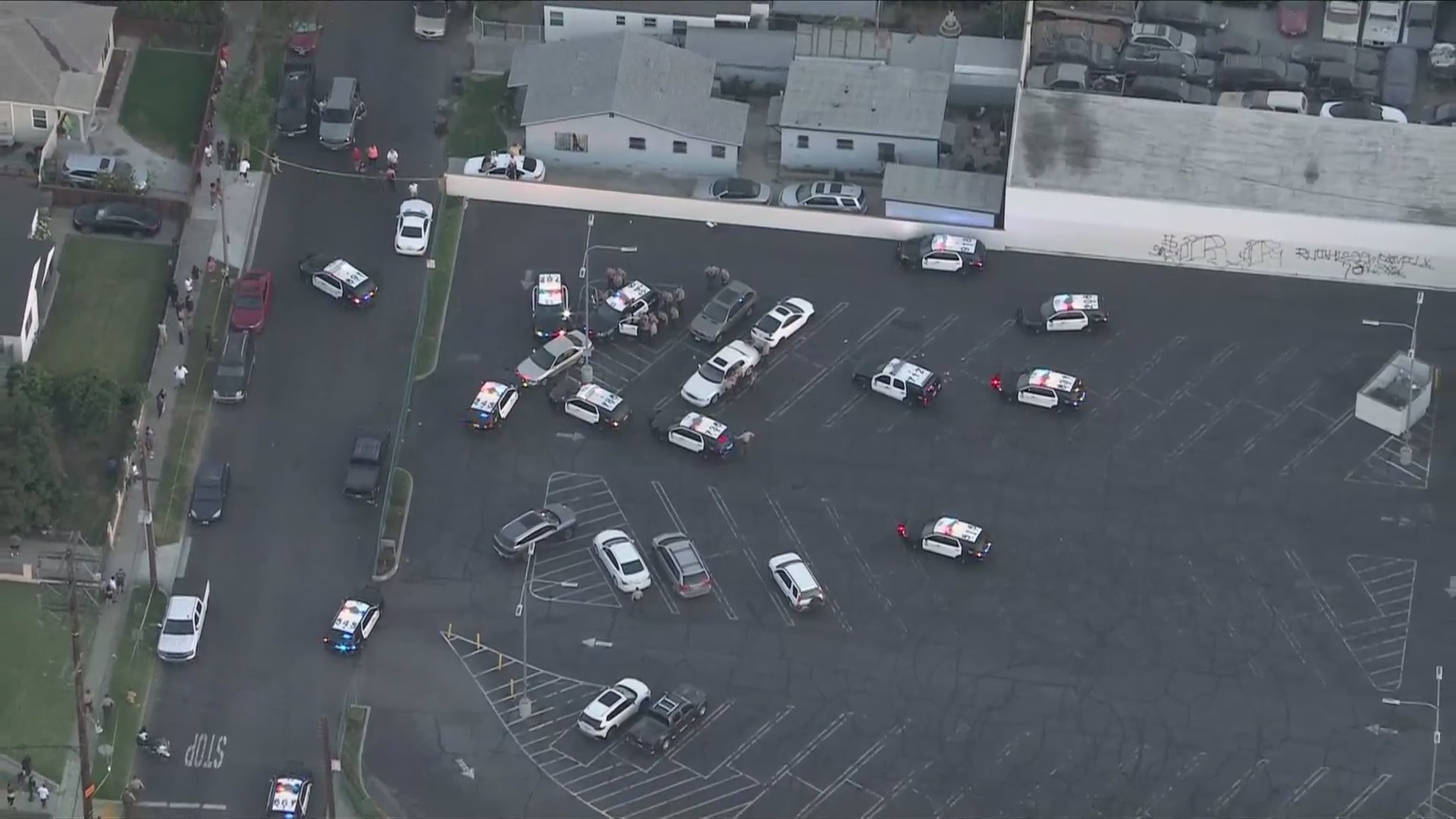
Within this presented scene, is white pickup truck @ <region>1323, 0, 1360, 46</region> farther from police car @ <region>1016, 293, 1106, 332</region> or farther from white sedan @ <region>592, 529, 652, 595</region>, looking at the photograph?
white sedan @ <region>592, 529, 652, 595</region>

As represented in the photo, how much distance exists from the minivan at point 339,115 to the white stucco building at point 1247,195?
3165 cm

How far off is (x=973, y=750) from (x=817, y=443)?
17743 millimetres

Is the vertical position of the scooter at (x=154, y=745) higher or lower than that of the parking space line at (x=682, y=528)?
lower

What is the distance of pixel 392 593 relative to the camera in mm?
132750

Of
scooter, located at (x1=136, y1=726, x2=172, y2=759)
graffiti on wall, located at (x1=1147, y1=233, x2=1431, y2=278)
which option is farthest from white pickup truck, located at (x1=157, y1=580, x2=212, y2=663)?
graffiti on wall, located at (x1=1147, y1=233, x2=1431, y2=278)

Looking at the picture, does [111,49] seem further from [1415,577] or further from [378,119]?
[1415,577]

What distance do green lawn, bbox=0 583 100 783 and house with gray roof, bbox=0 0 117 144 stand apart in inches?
1090

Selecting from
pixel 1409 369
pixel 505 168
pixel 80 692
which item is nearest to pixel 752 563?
pixel 505 168

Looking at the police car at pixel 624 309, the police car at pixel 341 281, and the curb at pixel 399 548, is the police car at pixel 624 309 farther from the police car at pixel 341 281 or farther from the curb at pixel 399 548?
the curb at pixel 399 548

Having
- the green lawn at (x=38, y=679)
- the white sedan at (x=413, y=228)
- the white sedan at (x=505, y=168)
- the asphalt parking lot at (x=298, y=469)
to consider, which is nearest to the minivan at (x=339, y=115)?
the asphalt parking lot at (x=298, y=469)

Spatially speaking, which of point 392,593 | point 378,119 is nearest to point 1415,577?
point 392,593

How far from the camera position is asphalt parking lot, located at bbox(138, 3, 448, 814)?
127875mm

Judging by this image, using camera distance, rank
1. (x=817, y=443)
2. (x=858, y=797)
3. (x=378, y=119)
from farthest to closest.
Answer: (x=378, y=119) < (x=817, y=443) < (x=858, y=797)

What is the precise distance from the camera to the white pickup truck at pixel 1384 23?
6225 inches
